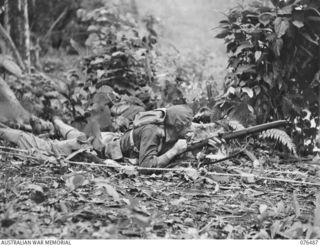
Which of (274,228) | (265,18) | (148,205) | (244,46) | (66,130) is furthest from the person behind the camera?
(66,130)

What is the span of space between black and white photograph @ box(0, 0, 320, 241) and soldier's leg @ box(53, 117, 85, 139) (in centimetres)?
2

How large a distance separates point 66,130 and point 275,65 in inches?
110

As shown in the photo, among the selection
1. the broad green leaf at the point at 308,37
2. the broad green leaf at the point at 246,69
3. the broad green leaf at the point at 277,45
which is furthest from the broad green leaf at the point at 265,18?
the broad green leaf at the point at 246,69

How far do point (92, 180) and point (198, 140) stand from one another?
5.36ft

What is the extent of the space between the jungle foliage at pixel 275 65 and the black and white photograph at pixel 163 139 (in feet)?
0.05

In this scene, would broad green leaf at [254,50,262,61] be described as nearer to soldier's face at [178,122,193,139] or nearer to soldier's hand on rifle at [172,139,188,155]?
soldier's face at [178,122,193,139]

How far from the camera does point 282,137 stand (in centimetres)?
547

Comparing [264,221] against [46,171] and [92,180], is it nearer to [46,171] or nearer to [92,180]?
[92,180]

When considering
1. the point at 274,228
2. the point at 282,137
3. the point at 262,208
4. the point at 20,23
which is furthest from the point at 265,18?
the point at 20,23

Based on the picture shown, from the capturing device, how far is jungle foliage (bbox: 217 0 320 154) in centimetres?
526

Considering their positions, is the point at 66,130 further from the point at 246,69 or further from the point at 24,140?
the point at 246,69

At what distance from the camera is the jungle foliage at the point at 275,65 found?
17.3 ft

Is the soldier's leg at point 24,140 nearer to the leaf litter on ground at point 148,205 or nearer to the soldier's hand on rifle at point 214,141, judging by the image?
the leaf litter on ground at point 148,205

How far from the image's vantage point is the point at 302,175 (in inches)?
189
